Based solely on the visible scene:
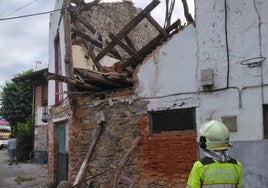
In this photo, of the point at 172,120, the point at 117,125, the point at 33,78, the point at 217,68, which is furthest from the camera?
the point at 33,78

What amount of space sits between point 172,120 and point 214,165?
484 cm

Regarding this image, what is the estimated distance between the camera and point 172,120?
27.2ft

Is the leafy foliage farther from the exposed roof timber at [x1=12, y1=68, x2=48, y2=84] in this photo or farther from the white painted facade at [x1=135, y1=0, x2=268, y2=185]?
the white painted facade at [x1=135, y1=0, x2=268, y2=185]

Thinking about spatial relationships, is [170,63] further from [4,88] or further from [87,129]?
[4,88]

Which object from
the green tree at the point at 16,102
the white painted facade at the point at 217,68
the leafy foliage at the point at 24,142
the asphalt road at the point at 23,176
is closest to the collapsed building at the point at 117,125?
the white painted facade at the point at 217,68

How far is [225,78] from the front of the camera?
24.1 feet

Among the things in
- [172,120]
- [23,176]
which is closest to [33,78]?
[23,176]

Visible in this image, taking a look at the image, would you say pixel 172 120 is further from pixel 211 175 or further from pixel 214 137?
pixel 211 175

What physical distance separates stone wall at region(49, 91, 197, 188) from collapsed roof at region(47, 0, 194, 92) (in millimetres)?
505

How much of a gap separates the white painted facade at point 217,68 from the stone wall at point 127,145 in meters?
0.57

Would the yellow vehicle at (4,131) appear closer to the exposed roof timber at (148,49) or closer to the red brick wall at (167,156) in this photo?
the exposed roof timber at (148,49)

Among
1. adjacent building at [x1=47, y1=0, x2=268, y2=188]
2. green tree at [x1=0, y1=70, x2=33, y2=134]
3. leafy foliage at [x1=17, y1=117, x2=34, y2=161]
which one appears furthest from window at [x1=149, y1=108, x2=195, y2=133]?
green tree at [x1=0, y1=70, x2=33, y2=134]

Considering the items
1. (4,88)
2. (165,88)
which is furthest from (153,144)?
(4,88)

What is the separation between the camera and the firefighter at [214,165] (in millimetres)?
3422
